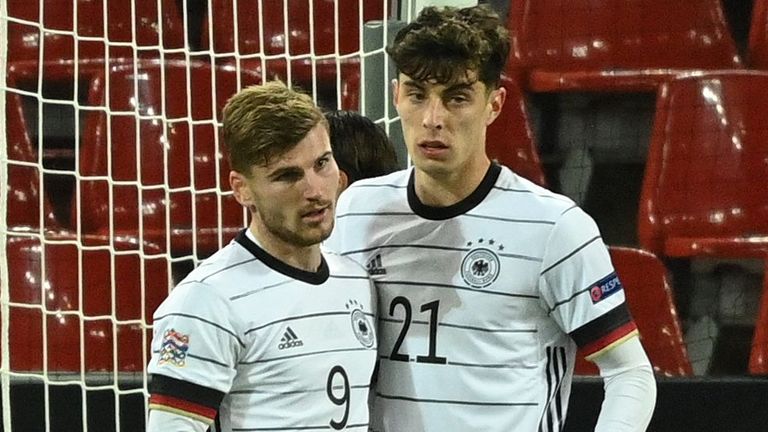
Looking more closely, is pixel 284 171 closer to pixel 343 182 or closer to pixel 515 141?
pixel 343 182

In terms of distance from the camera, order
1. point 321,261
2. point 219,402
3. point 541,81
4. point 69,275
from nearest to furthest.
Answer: point 219,402
point 321,261
point 69,275
point 541,81

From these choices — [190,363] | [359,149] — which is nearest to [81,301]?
[359,149]

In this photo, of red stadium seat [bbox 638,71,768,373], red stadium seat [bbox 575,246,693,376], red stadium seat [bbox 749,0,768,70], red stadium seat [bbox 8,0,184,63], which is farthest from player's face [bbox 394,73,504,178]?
red stadium seat [bbox 8,0,184,63]

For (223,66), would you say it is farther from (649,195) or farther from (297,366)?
(297,366)

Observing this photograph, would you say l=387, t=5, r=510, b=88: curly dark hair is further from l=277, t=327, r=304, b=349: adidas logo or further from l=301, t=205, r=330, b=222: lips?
l=277, t=327, r=304, b=349: adidas logo

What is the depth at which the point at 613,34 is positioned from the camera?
9.67ft

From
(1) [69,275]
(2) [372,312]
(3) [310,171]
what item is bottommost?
(1) [69,275]

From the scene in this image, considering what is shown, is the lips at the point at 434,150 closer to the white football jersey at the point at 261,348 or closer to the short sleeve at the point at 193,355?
the white football jersey at the point at 261,348

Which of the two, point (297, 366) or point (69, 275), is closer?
point (297, 366)

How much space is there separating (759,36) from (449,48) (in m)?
1.62

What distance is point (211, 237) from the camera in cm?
265

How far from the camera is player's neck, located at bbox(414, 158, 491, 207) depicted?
61.1 inches

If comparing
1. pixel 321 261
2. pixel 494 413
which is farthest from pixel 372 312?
pixel 494 413

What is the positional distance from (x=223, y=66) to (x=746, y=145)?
1.19 m
